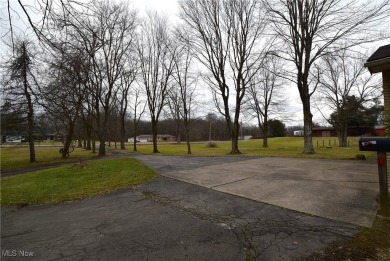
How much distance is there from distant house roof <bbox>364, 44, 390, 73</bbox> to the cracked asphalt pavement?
4491mm

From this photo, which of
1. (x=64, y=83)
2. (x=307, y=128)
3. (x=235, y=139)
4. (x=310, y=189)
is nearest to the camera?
(x=310, y=189)

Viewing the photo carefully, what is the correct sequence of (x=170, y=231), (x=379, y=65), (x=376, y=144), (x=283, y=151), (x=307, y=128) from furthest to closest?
1. (x=283, y=151)
2. (x=307, y=128)
3. (x=379, y=65)
4. (x=376, y=144)
5. (x=170, y=231)

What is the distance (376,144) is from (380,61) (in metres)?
2.82

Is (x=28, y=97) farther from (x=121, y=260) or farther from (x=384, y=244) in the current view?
(x=384, y=244)

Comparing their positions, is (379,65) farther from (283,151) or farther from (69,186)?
(283,151)

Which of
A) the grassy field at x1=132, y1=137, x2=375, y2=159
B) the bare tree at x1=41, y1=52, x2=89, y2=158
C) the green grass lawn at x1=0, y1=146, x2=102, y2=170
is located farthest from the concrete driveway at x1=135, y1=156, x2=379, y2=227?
the green grass lawn at x1=0, y1=146, x2=102, y2=170

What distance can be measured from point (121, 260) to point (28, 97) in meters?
22.2

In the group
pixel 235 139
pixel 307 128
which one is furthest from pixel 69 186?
pixel 307 128

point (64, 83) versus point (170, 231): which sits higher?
point (64, 83)

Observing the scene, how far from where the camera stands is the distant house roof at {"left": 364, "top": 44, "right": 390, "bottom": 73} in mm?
6263

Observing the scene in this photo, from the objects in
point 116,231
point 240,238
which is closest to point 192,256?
point 240,238

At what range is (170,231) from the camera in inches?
174

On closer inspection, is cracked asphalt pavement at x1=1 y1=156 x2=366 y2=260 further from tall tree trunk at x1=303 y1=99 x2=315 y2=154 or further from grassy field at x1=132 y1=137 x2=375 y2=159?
tall tree trunk at x1=303 y1=99 x2=315 y2=154

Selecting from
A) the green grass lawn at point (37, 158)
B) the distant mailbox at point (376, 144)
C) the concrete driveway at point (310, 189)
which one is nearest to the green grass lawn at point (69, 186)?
the concrete driveway at point (310, 189)
